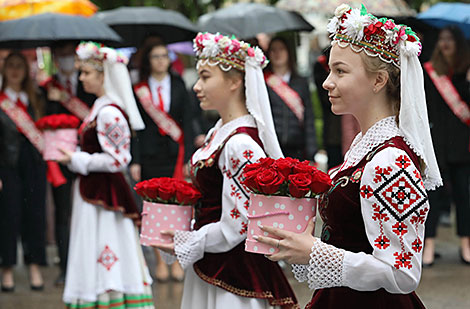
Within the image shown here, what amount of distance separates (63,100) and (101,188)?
1.60 meters

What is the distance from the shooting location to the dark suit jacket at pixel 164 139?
7.62m

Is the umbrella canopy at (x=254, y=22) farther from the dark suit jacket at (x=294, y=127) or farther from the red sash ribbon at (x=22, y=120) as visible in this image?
the red sash ribbon at (x=22, y=120)

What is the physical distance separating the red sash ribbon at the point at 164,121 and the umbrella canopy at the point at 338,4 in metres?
2.11

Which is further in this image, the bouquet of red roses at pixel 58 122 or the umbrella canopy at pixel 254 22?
the umbrella canopy at pixel 254 22

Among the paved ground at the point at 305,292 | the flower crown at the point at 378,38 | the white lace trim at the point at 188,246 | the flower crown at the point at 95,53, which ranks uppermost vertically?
Answer: the flower crown at the point at 378,38

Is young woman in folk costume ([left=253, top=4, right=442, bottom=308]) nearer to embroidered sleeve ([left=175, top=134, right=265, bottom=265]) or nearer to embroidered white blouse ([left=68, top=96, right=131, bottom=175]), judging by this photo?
embroidered sleeve ([left=175, top=134, right=265, bottom=265])

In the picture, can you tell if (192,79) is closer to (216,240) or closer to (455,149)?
(455,149)

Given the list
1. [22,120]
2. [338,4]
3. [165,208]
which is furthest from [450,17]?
[165,208]

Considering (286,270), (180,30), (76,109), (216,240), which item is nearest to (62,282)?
(76,109)

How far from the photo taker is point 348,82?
283 cm

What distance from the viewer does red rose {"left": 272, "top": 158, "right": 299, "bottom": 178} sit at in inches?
112

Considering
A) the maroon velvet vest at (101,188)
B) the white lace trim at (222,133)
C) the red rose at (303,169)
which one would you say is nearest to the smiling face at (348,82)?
the red rose at (303,169)

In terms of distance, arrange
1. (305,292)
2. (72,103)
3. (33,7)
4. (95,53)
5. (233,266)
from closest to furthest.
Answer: (233,266), (95,53), (305,292), (72,103), (33,7)

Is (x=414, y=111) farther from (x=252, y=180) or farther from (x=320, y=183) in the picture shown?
(x=252, y=180)
